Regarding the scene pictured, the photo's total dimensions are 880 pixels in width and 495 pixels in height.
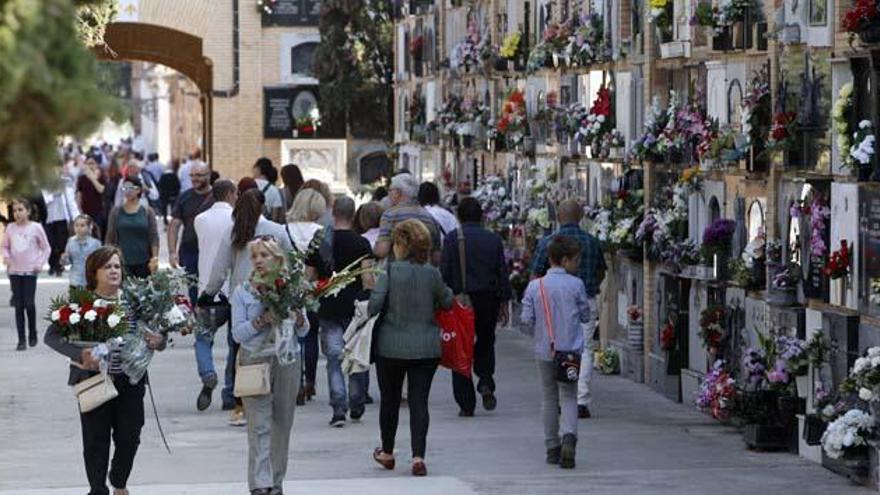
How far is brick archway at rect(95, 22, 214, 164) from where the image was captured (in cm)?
5206

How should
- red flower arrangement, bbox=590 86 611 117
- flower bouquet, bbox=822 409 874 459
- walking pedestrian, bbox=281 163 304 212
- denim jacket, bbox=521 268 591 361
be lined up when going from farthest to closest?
1. walking pedestrian, bbox=281 163 304 212
2. red flower arrangement, bbox=590 86 611 117
3. denim jacket, bbox=521 268 591 361
4. flower bouquet, bbox=822 409 874 459

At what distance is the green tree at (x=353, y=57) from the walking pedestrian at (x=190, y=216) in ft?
89.9

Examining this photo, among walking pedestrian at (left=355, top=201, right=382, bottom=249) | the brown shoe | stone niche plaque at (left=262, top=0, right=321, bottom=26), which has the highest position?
stone niche plaque at (left=262, top=0, right=321, bottom=26)

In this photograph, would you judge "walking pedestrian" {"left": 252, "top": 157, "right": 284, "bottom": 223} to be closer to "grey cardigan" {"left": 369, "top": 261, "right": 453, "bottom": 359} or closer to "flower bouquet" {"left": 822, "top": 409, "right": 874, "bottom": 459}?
"grey cardigan" {"left": 369, "top": 261, "right": 453, "bottom": 359}

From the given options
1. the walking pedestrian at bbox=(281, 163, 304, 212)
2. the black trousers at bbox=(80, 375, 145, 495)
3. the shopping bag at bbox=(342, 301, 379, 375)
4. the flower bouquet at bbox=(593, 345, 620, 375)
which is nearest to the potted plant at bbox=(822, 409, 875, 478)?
the shopping bag at bbox=(342, 301, 379, 375)

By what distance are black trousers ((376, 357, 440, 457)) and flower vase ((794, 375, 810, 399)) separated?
8.59 ft

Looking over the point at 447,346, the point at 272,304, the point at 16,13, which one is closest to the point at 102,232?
the point at 447,346

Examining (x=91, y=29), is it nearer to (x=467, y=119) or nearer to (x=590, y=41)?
(x=590, y=41)

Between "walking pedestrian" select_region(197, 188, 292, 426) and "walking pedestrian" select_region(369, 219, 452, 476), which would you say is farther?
"walking pedestrian" select_region(197, 188, 292, 426)

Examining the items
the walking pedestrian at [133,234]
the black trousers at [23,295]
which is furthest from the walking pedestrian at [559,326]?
the black trousers at [23,295]

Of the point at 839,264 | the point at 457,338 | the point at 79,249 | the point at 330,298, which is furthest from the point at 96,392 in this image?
the point at 79,249

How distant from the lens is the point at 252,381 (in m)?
12.7

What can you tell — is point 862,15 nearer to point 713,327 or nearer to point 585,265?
point 713,327

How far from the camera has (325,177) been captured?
50812 mm
